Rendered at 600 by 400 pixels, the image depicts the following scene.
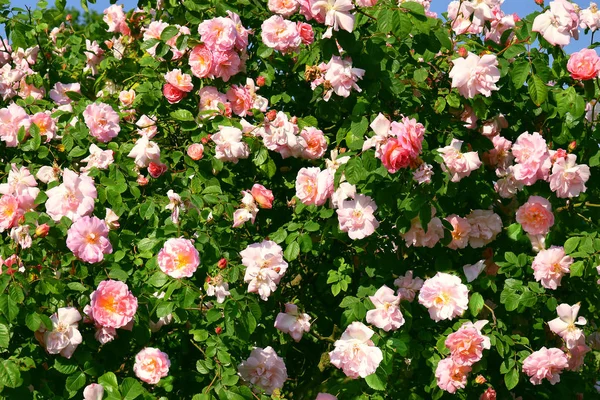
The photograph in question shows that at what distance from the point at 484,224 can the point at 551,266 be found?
268 mm

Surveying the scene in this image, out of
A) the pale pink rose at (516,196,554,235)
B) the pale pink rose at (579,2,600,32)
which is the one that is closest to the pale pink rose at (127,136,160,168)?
the pale pink rose at (516,196,554,235)

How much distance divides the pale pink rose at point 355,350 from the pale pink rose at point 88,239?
0.76 metres

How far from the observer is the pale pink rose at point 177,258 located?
7.90 feet

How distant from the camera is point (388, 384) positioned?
2.80 meters

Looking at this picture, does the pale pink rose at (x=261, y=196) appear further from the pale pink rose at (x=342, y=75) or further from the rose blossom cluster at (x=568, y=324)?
the rose blossom cluster at (x=568, y=324)

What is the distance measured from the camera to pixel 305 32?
9.70 ft

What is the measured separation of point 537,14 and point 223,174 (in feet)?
3.93

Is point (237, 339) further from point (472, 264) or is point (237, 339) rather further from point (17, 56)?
point (17, 56)

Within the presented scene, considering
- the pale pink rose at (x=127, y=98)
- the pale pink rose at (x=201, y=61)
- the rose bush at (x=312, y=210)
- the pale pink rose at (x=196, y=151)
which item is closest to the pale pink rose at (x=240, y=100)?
the rose bush at (x=312, y=210)

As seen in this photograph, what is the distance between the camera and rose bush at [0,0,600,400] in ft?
8.12

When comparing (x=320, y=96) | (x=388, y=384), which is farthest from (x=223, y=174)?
(x=388, y=384)

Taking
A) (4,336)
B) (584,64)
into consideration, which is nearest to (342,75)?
(584,64)

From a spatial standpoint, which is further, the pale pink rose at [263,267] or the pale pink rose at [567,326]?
the pale pink rose at [567,326]

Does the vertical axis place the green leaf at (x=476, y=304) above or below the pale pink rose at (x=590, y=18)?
below
